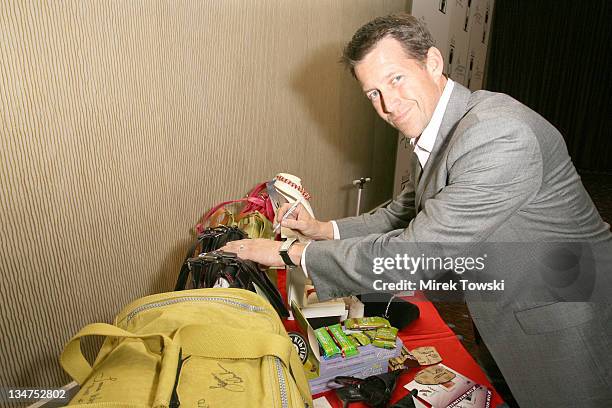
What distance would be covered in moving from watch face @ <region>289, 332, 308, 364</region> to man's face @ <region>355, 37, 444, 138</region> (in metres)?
0.64

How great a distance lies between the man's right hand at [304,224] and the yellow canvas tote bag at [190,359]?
1.75ft

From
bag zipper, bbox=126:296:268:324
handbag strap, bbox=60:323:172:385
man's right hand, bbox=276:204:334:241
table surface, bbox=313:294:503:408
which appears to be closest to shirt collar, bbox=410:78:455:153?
man's right hand, bbox=276:204:334:241

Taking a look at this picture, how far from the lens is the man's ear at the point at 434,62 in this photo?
1.06 m

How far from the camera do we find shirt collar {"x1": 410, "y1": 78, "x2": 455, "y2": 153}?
1.05 meters

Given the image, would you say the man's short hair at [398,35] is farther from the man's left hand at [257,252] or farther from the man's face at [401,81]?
the man's left hand at [257,252]

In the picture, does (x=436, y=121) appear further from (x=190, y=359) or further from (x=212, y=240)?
(x=190, y=359)

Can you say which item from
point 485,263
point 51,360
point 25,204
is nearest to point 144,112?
point 25,204

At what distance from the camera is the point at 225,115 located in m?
1.70

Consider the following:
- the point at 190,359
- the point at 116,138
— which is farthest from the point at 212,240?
the point at 116,138

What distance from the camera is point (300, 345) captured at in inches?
37.0

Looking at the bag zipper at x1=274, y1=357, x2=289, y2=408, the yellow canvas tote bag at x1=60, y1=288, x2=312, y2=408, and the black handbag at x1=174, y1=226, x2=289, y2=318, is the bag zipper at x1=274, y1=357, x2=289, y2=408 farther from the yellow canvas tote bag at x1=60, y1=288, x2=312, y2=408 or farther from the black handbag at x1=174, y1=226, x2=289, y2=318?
the black handbag at x1=174, y1=226, x2=289, y2=318

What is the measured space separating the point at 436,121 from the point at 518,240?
367 millimetres

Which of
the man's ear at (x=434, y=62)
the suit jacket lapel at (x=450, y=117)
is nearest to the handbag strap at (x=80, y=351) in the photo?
the suit jacket lapel at (x=450, y=117)

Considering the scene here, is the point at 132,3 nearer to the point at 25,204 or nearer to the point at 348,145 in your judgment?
the point at 25,204
